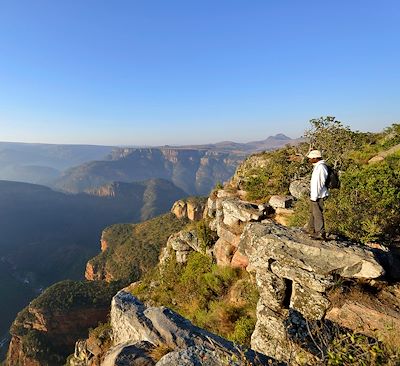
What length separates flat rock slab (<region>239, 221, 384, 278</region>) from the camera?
709 cm

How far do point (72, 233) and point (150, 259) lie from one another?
118559 mm

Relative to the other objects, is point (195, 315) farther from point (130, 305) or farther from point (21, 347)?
point (21, 347)

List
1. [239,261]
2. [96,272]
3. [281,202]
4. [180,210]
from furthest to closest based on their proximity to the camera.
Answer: [180,210]
[96,272]
[281,202]
[239,261]

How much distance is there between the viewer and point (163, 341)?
555 cm

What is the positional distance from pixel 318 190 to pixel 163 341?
5100 millimetres

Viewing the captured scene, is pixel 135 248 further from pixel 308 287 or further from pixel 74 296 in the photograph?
pixel 308 287

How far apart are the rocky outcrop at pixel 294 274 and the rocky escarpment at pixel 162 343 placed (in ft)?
6.79

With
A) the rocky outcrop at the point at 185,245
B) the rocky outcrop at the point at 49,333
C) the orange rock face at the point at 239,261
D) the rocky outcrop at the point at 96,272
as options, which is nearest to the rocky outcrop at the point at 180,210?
the rocky outcrop at the point at 96,272

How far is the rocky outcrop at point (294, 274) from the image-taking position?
7070 mm

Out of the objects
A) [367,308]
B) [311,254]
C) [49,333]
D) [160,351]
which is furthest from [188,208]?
[160,351]

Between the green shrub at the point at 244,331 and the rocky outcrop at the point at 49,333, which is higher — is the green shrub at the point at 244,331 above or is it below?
above

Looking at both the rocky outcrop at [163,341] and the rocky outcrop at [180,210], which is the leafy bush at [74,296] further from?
the rocky outcrop at [163,341]

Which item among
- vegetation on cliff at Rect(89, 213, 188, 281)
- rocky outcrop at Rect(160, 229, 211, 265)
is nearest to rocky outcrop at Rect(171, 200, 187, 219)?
vegetation on cliff at Rect(89, 213, 188, 281)

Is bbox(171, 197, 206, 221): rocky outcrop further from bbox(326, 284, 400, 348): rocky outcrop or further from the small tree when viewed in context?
bbox(326, 284, 400, 348): rocky outcrop
